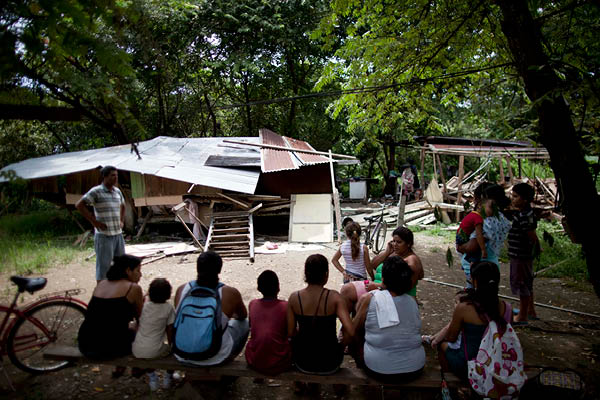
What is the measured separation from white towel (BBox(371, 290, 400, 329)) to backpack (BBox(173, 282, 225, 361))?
1.21 m

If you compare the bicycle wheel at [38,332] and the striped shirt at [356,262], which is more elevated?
the striped shirt at [356,262]

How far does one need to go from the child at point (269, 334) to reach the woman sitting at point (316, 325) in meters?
0.08

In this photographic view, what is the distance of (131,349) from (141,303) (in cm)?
36

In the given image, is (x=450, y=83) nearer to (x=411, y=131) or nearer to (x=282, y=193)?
(x=282, y=193)

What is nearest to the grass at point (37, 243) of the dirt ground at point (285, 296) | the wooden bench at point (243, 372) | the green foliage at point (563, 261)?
the dirt ground at point (285, 296)

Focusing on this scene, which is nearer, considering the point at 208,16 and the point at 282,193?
the point at 282,193

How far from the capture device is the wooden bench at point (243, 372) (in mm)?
2721

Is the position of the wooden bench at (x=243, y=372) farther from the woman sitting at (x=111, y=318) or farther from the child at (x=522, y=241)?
the child at (x=522, y=241)

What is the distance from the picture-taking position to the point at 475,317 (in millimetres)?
2717

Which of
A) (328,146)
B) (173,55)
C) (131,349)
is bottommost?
(131,349)

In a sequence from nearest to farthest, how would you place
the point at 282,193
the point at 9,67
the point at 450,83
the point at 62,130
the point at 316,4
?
1. the point at 9,67
2. the point at 450,83
3. the point at 282,193
4. the point at 316,4
5. the point at 62,130

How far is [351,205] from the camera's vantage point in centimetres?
1817

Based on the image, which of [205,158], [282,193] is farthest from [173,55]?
[282,193]

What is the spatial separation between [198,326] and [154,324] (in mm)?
451
